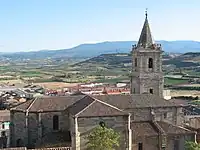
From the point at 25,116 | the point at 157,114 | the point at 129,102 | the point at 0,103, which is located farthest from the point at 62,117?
the point at 0,103

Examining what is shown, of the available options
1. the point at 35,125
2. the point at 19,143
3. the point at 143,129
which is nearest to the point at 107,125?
the point at 143,129

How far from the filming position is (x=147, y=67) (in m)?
44.7

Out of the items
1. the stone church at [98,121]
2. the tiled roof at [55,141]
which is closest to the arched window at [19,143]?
the stone church at [98,121]

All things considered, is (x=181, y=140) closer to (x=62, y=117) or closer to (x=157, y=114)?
(x=157, y=114)

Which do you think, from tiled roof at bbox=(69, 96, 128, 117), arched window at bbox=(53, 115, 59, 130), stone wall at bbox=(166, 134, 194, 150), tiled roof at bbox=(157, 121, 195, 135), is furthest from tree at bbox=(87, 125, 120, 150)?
stone wall at bbox=(166, 134, 194, 150)

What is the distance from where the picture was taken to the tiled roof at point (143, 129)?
37.3m

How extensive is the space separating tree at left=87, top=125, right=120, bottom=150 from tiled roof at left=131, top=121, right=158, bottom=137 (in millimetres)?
3412

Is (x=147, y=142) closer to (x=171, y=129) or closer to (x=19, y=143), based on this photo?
(x=171, y=129)

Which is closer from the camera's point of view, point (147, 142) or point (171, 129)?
point (147, 142)

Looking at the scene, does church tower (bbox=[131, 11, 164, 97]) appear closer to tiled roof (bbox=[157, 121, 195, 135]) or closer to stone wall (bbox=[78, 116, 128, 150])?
tiled roof (bbox=[157, 121, 195, 135])

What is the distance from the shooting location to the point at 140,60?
44.6 metres

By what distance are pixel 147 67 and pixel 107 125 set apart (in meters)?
11.1

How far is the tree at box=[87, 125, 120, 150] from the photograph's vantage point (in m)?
33.4

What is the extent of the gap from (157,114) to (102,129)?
753 cm
